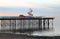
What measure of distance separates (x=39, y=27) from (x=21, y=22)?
3408mm

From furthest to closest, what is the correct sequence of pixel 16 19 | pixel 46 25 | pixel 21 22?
pixel 46 25
pixel 21 22
pixel 16 19

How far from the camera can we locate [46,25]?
4322cm

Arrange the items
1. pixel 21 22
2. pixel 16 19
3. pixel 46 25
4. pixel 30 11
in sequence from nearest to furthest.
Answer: pixel 16 19 → pixel 21 22 → pixel 46 25 → pixel 30 11

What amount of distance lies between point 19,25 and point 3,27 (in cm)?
359

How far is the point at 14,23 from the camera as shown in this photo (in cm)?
4022

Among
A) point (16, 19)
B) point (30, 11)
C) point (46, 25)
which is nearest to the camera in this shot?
point (16, 19)

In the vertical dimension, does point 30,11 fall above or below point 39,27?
above

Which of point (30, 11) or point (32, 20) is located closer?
point (32, 20)

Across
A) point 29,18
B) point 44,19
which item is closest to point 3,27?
point 29,18

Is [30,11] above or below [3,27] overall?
above

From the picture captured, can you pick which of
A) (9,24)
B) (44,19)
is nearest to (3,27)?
(9,24)

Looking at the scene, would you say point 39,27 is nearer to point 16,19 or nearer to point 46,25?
point 46,25

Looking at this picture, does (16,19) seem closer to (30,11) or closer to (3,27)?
(3,27)

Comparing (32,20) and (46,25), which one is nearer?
(32,20)
